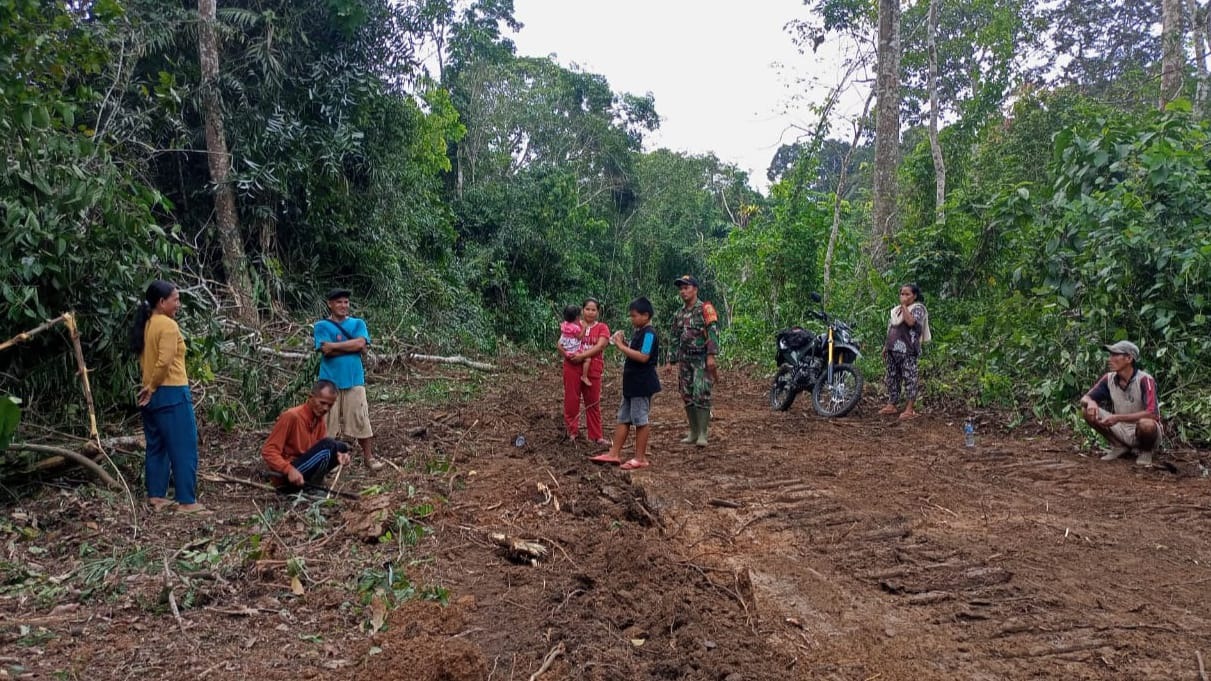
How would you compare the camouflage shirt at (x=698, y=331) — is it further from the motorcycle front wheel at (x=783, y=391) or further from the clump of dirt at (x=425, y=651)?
the clump of dirt at (x=425, y=651)

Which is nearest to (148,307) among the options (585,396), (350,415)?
(350,415)

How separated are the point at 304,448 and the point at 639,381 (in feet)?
8.98

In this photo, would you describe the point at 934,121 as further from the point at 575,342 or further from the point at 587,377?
the point at 587,377

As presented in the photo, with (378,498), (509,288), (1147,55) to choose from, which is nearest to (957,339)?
(378,498)

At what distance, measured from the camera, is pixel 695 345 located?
23.6ft

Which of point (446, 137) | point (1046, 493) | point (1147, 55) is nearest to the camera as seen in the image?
point (1046, 493)

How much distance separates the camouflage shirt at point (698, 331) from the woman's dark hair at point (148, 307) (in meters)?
4.10

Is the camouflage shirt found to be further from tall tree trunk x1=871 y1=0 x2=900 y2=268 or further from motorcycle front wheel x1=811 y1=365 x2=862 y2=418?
tall tree trunk x1=871 y1=0 x2=900 y2=268

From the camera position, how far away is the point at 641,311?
669 cm

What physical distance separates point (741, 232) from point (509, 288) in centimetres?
637

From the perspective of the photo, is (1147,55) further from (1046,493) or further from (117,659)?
(117,659)

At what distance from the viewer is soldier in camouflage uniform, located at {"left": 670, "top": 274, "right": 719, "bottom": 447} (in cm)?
713

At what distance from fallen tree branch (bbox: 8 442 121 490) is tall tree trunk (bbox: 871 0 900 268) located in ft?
38.7

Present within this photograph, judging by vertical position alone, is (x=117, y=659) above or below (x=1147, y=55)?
below
